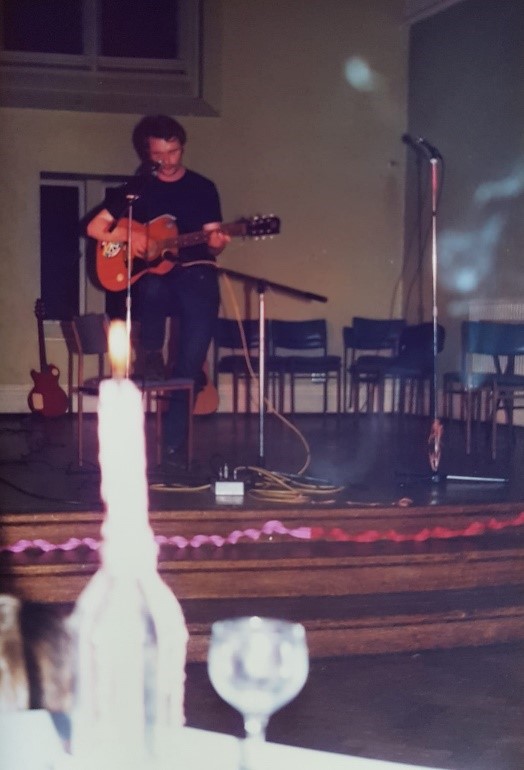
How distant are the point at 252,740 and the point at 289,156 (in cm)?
722

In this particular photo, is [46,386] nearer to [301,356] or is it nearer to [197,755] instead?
[301,356]

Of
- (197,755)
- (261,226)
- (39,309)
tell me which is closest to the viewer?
(197,755)

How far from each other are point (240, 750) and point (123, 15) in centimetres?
747

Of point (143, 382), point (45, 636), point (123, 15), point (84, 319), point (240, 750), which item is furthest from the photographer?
point (123, 15)

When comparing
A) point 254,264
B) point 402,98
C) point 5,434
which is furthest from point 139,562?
point 402,98

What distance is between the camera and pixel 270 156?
307 inches

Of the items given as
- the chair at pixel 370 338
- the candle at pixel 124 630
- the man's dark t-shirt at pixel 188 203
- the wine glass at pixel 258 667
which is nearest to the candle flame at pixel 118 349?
the candle at pixel 124 630

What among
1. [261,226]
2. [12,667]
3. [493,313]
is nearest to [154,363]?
[261,226]

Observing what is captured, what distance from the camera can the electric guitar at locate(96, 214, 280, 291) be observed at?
389 centimetres

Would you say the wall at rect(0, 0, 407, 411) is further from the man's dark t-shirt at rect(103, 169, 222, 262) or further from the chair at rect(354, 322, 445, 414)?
the man's dark t-shirt at rect(103, 169, 222, 262)

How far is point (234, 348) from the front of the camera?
7488mm

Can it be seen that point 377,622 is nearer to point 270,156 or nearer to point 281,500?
point 281,500

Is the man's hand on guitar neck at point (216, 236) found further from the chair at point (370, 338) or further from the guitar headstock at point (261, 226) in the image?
the chair at point (370, 338)

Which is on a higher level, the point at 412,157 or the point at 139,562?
the point at 412,157
